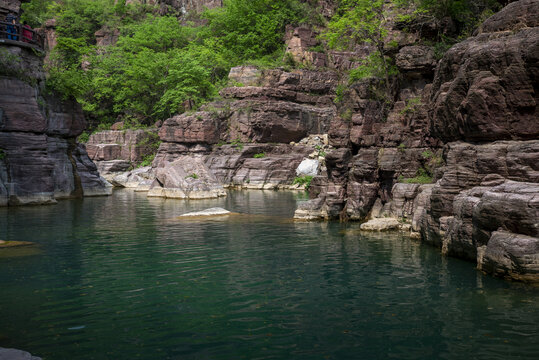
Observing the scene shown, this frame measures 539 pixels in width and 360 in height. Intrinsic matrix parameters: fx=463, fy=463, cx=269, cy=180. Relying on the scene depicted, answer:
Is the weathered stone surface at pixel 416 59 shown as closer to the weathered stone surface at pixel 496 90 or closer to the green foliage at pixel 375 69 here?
the green foliage at pixel 375 69

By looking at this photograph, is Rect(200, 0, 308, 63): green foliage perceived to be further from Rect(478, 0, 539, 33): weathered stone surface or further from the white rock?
Rect(478, 0, 539, 33): weathered stone surface

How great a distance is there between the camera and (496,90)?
587 inches

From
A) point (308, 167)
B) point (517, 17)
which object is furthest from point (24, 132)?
point (517, 17)

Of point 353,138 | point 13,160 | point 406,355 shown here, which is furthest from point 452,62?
point 13,160

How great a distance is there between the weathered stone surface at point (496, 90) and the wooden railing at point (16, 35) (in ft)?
99.6

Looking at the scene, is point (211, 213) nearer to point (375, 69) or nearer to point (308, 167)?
point (375, 69)

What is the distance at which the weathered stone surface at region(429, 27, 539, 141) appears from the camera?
14.3 metres

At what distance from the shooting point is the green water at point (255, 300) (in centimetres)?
857

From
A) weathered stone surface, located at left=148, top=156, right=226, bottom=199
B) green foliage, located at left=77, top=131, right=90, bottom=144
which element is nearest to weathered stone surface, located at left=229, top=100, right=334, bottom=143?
weathered stone surface, located at left=148, top=156, right=226, bottom=199

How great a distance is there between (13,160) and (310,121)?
3389 centimetres

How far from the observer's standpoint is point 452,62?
17.9 meters

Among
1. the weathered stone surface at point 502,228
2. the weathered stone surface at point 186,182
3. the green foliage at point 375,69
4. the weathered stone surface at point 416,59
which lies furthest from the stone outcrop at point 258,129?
the weathered stone surface at point 502,228

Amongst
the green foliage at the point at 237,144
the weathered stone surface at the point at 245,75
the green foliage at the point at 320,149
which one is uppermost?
the weathered stone surface at the point at 245,75

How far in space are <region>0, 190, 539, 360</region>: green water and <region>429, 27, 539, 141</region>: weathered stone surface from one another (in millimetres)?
4545
